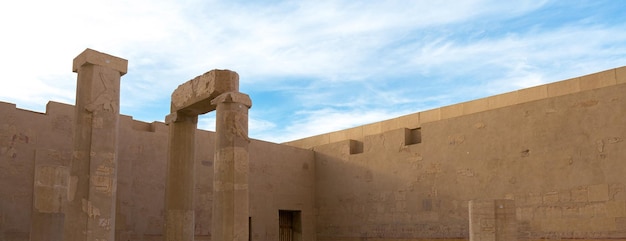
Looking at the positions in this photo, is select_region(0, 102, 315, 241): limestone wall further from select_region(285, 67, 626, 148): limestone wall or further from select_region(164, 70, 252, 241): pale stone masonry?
select_region(164, 70, 252, 241): pale stone masonry

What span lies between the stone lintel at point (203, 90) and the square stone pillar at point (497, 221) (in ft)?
16.4

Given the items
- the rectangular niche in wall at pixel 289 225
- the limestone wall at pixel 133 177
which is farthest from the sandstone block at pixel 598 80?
the rectangular niche in wall at pixel 289 225

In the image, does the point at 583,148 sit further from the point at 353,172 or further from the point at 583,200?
the point at 353,172

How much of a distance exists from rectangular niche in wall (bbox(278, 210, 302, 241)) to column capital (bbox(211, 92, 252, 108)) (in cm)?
829

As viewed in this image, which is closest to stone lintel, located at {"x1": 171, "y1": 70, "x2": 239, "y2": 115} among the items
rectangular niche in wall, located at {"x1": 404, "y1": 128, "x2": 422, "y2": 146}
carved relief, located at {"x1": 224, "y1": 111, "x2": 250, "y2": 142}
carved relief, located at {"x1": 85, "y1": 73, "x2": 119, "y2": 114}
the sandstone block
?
carved relief, located at {"x1": 224, "y1": 111, "x2": 250, "y2": 142}

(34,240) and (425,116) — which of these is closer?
(34,240)

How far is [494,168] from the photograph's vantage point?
14148mm

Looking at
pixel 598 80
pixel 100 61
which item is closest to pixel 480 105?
pixel 598 80

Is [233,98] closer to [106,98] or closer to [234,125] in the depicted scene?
[234,125]

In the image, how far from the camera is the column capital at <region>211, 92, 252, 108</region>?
10578 millimetres

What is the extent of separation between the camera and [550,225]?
12.8 metres

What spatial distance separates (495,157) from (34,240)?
990 cm

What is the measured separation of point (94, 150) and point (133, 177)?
5.35 meters

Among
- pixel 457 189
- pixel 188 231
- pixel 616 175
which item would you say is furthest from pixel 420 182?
pixel 188 231
